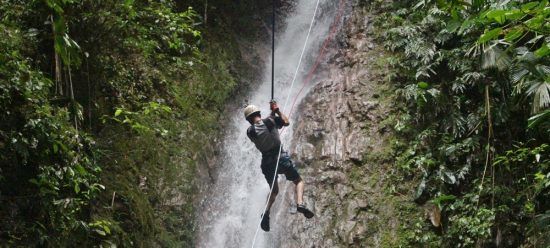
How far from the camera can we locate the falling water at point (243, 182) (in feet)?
27.6

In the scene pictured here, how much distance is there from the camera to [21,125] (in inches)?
185

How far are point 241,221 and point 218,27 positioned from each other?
16.6 ft

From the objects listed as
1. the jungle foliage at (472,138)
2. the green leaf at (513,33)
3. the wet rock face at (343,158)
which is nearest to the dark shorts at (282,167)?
the wet rock face at (343,158)

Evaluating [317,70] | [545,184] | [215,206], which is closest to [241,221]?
[215,206]

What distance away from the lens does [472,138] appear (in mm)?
6797

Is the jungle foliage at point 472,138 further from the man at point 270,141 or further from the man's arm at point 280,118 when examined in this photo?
the man's arm at point 280,118

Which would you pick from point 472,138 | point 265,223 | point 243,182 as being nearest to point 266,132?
point 265,223

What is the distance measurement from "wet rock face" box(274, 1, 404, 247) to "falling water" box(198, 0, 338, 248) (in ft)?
1.69

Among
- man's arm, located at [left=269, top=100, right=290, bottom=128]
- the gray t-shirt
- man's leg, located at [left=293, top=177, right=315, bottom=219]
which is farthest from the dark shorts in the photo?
man's arm, located at [left=269, top=100, right=290, bottom=128]

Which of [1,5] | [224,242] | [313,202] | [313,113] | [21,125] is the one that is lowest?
[224,242]

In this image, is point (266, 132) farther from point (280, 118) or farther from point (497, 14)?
point (497, 14)

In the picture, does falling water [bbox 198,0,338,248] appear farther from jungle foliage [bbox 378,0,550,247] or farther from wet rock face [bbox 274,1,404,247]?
jungle foliage [bbox 378,0,550,247]

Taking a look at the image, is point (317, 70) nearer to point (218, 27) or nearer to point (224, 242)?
point (218, 27)

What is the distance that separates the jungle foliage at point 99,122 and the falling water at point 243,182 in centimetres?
50
